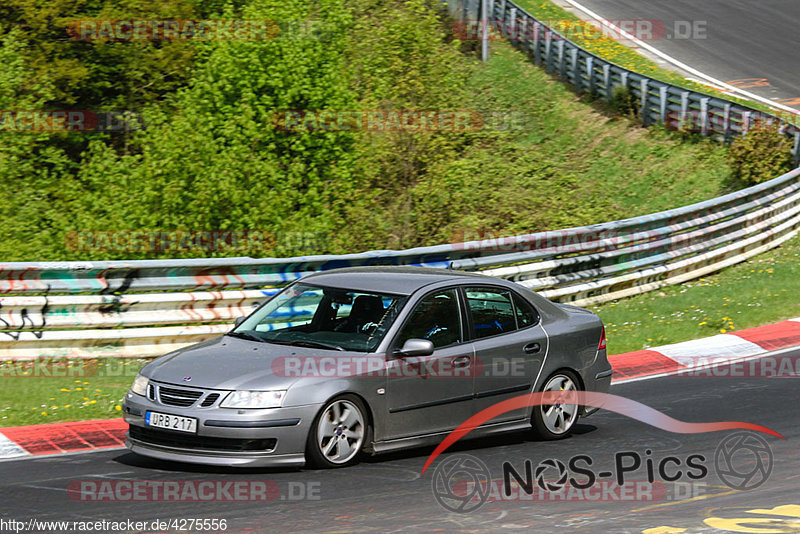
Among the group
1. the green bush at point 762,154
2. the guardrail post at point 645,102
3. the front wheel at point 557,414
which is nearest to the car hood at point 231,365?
the front wheel at point 557,414

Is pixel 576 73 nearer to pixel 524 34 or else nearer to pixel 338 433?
pixel 524 34

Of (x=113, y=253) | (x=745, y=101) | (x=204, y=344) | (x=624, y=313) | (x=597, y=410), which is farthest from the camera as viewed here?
(x=745, y=101)

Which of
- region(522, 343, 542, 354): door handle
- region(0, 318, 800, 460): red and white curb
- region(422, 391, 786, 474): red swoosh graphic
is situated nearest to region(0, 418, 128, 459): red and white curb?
region(0, 318, 800, 460): red and white curb

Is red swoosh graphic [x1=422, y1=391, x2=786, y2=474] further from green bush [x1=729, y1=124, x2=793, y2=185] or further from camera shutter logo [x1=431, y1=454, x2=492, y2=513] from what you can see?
green bush [x1=729, y1=124, x2=793, y2=185]

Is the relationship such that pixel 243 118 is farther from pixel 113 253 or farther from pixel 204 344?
pixel 204 344

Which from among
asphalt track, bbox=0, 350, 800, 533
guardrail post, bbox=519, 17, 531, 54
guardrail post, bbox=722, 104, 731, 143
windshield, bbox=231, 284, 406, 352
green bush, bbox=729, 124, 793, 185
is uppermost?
guardrail post, bbox=519, 17, 531, 54

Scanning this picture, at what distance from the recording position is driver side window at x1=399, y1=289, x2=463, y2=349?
327 inches

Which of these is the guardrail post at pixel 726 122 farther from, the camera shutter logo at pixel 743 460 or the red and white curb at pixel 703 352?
the camera shutter logo at pixel 743 460

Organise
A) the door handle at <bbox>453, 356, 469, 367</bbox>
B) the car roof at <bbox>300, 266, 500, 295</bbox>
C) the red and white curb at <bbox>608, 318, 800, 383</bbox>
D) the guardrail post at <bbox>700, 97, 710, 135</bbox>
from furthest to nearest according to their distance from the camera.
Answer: the guardrail post at <bbox>700, 97, 710, 135</bbox> → the red and white curb at <bbox>608, 318, 800, 383</bbox> → the car roof at <bbox>300, 266, 500, 295</bbox> → the door handle at <bbox>453, 356, 469, 367</bbox>

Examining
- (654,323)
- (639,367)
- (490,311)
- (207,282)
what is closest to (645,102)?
(654,323)

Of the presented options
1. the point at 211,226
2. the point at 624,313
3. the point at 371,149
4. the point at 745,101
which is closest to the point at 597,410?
the point at 624,313

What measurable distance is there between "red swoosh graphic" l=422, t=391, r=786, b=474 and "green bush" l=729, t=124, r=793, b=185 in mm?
16614

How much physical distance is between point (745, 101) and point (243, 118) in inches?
659

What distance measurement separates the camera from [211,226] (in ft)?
79.5
